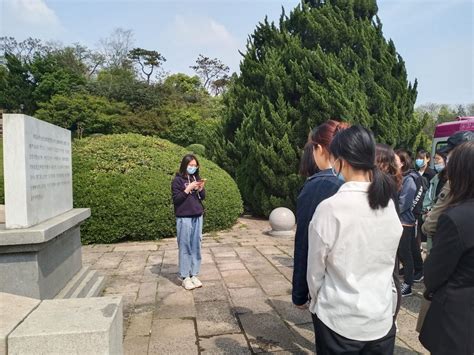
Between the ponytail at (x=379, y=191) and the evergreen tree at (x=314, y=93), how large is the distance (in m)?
7.55

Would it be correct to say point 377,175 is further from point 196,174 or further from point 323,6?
point 323,6

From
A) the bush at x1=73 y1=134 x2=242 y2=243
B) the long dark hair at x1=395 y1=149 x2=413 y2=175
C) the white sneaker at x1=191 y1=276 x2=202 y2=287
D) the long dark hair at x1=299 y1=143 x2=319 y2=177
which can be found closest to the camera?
the long dark hair at x1=299 y1=143 x2=319 y2=177

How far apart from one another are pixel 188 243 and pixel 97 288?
115 centimetres

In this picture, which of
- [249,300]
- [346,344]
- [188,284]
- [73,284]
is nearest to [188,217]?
[188,284]

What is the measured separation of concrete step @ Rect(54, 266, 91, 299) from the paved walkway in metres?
0.42

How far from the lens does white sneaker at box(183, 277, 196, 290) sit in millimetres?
4566

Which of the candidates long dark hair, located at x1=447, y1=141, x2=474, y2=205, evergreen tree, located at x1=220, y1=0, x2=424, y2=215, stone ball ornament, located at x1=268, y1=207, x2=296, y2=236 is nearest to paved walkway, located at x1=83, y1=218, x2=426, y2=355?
stone ball ornament, located at x1=268, y1=207, x2=296, y2=236

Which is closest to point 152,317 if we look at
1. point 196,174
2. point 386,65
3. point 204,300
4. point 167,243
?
point 204,300

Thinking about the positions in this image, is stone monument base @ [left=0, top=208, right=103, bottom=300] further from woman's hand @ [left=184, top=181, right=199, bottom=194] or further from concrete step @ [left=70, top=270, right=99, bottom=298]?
woman's hand @ [left=184, top=181, right=199, bottom=194]

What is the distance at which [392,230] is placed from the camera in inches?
66.5

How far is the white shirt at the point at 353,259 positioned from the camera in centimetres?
162

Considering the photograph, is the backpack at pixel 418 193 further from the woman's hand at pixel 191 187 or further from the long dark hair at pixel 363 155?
the long dark hair at pixel 363 155

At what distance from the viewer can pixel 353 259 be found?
64.0 inches

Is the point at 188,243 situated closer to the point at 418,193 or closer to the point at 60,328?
the point at 60,328
